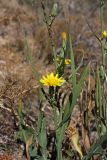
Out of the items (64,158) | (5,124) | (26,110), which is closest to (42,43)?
(26,110)

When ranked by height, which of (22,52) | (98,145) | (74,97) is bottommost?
(98,145)

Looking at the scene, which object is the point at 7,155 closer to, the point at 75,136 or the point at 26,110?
the point at 75,136

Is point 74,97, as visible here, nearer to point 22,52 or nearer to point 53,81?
point 53,81

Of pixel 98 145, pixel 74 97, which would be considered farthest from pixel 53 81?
pixel 98 145

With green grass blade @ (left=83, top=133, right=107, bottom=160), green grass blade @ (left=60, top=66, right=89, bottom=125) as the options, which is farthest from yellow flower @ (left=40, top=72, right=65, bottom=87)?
green grass blade @ (left=83, top=133, right=107, bottom=160)

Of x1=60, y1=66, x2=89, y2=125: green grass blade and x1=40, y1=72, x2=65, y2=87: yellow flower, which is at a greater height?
x1=40, y1=72, x2=65, y2=87: yellow flower

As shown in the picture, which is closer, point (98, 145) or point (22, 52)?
point (98, 145)

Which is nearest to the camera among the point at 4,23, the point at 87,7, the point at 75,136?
the point at 75,136

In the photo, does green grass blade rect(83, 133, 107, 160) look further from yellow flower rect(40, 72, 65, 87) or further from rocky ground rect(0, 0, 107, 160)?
rocky ground rect(0, 0, 107, 160)
